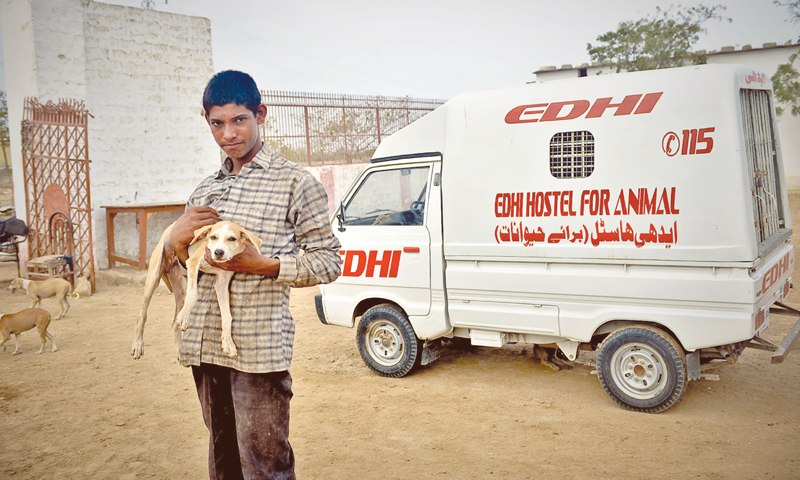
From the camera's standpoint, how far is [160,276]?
2230 millimetres

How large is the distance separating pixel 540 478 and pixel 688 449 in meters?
1.11

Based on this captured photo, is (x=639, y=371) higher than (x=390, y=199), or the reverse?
(x=390, y=199)

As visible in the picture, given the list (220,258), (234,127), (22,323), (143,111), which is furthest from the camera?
(143,111)

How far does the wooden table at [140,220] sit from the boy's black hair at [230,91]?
925 cm

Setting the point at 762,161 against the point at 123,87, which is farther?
the point at 123,87

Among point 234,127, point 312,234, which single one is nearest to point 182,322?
point 312,234

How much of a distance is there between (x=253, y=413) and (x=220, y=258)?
593 mm

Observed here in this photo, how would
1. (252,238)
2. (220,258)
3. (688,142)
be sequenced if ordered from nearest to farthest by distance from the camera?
1. (220,258)
2. (252,238)
3. (688,142)

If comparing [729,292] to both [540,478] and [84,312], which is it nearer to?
[540,478]

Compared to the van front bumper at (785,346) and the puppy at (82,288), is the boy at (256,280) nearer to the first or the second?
the van front bumper at (785,346)

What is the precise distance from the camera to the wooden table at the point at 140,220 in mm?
10504

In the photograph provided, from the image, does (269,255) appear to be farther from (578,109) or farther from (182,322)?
(578,109)

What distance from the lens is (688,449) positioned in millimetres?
3811

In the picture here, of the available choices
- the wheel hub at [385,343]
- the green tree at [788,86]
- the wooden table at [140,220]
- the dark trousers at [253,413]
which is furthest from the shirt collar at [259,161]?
the green tree at [788,86]
